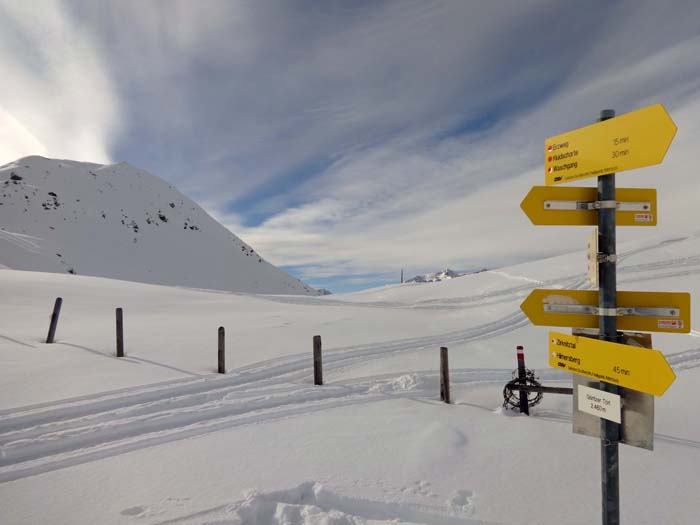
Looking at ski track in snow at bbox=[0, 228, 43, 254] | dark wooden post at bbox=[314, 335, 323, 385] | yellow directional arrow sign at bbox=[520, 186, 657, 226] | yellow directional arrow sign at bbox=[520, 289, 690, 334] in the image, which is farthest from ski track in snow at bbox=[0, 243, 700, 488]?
ski track in snow at bbox=[0, 228, 43, 254]

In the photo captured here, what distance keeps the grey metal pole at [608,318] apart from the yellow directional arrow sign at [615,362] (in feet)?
0.36

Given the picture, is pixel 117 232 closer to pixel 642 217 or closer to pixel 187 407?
pixel 187 407

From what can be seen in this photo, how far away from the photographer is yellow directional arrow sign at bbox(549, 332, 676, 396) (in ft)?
7.58

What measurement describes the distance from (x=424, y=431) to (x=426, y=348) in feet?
22.4

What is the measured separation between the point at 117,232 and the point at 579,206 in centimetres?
8465

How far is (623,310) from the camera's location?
2643mm

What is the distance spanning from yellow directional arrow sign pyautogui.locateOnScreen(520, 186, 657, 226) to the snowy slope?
61.3 meters

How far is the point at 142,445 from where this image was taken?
5777 millimetres

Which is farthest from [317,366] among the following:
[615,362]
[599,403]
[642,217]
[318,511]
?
[642,217]

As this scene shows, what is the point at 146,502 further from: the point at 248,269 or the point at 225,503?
the point at 248,269

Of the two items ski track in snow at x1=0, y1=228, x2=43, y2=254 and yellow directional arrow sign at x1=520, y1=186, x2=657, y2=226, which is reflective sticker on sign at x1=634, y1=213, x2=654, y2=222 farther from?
ski track in snow at x1=0, y1=228, x2=43, y2=254

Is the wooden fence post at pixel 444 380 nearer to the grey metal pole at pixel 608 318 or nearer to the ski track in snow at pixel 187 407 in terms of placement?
the ski track in snow at pixel 187 407

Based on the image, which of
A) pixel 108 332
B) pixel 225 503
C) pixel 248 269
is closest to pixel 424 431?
pixel 225 503

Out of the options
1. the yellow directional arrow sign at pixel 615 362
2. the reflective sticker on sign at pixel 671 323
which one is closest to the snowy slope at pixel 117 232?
the yellow directional arrow sign at pixel 615 362
